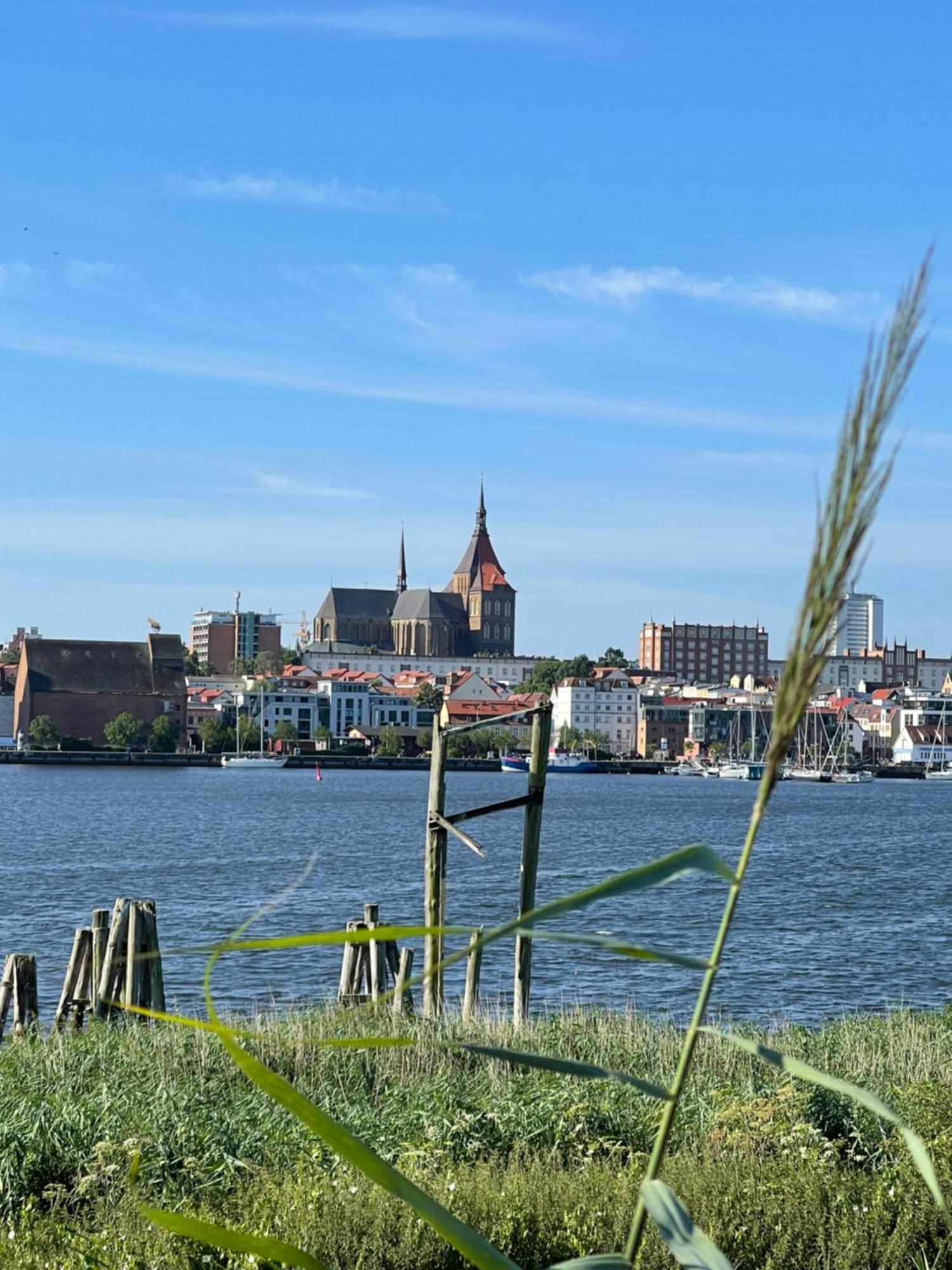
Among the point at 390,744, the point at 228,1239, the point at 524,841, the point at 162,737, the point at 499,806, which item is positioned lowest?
the point at 390,744

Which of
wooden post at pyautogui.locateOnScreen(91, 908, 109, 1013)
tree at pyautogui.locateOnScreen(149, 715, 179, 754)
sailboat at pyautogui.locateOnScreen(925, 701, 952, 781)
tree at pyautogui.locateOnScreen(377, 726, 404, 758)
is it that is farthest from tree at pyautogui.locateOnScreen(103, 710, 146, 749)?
wooden post at pyautogui.locateOnScreen(91, 908, 109, 1013)

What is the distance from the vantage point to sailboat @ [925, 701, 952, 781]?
150 m

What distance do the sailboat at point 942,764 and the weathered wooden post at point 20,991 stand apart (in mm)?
144855

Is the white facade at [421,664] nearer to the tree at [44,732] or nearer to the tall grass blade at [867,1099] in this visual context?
the tree at [44,732]

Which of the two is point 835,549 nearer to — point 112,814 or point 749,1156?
point 749,1156

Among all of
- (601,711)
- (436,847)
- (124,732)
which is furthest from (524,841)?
(601,711)

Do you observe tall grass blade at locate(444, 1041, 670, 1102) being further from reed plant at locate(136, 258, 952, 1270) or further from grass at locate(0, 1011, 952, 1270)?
grass at locate(0, 1011, 952, 1270)

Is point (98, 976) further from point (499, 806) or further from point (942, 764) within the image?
point (942, 764)

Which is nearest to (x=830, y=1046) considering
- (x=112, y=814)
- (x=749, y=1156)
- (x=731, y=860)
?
(x=749, y=1156)

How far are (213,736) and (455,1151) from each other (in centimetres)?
13702

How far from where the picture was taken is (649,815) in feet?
238

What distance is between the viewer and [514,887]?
36000 millimetres

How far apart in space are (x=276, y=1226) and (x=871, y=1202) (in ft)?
7.19

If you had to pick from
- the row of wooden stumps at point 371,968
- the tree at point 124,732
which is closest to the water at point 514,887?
the row of wooden stumps at point 371,968
